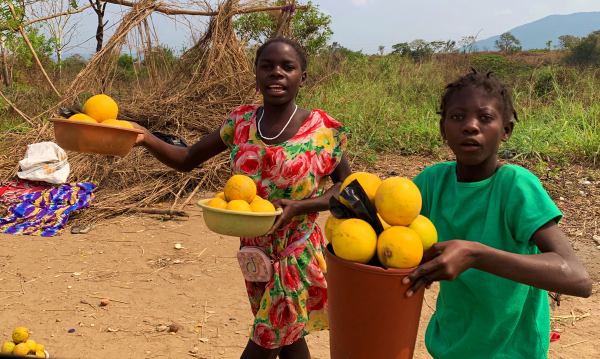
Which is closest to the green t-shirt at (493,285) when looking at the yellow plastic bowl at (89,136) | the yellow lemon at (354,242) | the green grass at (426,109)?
the yellow lemon at (354,242)

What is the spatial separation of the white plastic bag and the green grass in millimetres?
2981

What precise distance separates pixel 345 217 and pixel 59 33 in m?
8.52

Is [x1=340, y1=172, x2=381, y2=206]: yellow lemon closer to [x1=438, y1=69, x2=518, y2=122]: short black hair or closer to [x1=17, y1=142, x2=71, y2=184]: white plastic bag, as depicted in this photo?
[x1=438, y1=69, x2=518, y2=122]: short black hair

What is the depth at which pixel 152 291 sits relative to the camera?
3354 millimetres

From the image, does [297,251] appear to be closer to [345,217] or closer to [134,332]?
[345,217]

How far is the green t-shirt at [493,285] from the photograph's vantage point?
1.12 metres

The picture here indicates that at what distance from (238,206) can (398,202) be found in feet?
1.76

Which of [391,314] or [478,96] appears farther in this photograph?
[478,96]

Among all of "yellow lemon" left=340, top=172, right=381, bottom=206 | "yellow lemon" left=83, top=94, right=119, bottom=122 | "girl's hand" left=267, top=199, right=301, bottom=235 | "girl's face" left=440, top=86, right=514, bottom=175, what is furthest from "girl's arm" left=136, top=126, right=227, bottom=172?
"girl's face" left=440, top=86, right=514, bottom=175

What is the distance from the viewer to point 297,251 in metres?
1.71

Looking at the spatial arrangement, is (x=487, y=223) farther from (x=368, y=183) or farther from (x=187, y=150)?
(x=187, y=150)

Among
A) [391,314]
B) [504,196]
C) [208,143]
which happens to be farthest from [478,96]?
[208,143]

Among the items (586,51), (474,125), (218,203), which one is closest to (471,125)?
(474,125)

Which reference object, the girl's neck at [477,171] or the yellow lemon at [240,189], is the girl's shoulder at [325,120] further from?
the girl's neck at [477,171]
